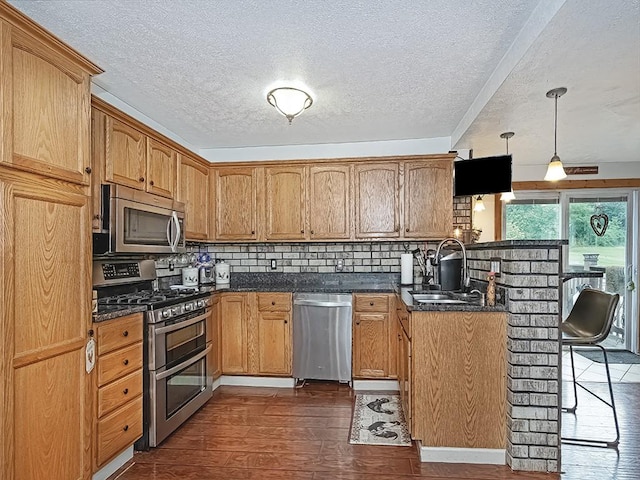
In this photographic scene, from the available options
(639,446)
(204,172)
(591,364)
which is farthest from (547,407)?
(204,172)

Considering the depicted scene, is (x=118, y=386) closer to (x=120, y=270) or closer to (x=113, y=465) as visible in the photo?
(x=113, y=465)

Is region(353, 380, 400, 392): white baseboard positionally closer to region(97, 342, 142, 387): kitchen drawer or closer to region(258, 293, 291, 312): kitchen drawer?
region(258, 293, 291, 312): kitchen drawer

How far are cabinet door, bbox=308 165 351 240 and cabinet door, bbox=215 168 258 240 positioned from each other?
62 centimetres

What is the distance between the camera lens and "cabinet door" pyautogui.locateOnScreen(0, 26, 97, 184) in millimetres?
1581

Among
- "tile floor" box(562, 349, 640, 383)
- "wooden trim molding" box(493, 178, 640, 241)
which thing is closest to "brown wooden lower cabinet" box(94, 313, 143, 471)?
"tile floor" box(562, 349, 640, 383)

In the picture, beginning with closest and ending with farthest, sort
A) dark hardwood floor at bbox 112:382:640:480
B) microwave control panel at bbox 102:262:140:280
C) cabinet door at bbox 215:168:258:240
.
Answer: dark hardwood floor at bbox 112:382:640:480 → microwave control panel at bbox 102:262:140:280 → cabinet door at bbox 215:168:258:240

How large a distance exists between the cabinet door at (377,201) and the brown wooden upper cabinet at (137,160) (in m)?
1.79

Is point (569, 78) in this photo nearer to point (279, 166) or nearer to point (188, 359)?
point (279, 166)

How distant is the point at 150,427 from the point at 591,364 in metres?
4.40

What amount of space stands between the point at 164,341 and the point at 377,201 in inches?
93.1

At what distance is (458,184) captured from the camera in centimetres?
389

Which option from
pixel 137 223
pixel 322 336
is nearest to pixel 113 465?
pixel 137 223

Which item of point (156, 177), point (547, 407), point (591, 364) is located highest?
point (156, 177)

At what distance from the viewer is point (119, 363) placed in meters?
2.33
